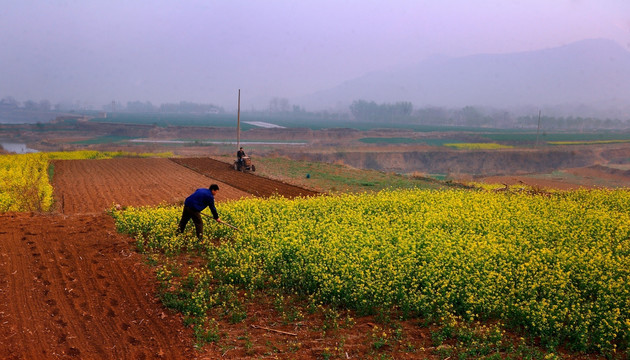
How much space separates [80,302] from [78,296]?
0.31 metres

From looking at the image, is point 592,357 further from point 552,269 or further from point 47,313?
point 47,313

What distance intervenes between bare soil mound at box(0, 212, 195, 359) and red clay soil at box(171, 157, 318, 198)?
9805mm

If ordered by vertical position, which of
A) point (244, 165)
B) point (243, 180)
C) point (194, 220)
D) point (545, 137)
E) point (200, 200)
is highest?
point (545, 137)

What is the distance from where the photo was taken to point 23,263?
1092 centimetres

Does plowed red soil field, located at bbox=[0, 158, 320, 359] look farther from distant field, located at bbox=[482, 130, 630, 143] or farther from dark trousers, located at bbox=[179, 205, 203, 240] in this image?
distant field, located at bbox=[482, 130, 630, 143]

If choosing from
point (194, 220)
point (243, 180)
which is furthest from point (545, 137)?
point (194, 220)

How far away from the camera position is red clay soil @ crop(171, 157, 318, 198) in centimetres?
2441

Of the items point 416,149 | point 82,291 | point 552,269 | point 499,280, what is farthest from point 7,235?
point 416,149

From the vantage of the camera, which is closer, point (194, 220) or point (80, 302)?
point (80, 302)

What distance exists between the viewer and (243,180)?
1142 inches

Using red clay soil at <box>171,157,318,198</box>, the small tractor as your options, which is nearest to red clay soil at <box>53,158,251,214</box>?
red clay soil at <box>171,157,318,198</box>

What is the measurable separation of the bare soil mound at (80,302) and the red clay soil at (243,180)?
9.80 m

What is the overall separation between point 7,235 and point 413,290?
34.5ft

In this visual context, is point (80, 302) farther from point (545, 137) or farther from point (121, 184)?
point (545, 137)
